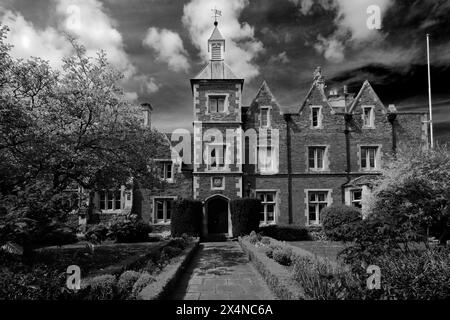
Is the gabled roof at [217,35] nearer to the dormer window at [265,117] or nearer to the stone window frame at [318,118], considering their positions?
the dormer window at [265,117]

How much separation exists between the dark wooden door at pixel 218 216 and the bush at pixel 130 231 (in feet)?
15.6

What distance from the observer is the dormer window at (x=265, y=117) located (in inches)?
1009

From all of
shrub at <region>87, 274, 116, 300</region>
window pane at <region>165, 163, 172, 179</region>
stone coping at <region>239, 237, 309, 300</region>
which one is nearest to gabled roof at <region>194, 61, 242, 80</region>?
window pane at <region>165, 163, 172, 179</region>

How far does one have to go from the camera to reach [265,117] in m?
25.8

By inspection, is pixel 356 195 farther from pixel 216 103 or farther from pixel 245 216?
pixel 216 103

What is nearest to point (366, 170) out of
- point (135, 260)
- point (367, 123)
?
point (367, 123)

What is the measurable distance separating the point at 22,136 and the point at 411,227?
36.6 feet

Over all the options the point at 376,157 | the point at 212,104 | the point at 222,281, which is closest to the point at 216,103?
the point at 212,104

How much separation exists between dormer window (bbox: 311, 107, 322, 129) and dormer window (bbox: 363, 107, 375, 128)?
3464 millimetres

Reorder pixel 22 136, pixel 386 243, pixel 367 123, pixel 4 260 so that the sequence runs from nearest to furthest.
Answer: pixel 4 260 → pixel 386 243 → pixel 22 136 → pixel 367 123

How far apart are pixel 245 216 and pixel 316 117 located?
389 inches

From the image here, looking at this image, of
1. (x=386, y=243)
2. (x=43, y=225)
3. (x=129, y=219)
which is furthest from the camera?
(x=129, y=219)
